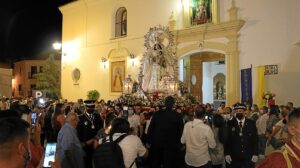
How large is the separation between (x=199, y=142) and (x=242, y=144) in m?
0.87

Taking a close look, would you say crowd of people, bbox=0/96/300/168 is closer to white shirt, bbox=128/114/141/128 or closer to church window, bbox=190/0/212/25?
white shirt, bbox=128/114/141/128

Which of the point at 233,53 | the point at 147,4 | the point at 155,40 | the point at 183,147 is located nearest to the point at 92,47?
the point at 147,4

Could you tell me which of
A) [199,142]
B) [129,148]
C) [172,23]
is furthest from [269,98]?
[129,148]

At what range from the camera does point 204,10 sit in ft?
56.1

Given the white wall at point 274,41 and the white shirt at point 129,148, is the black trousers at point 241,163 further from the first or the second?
the white wall at point 274,41

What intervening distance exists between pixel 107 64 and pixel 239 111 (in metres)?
16.2

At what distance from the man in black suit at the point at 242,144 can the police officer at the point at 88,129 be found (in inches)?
108

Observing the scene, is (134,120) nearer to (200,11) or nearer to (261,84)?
(261,84)

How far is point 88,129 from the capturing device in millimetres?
7395

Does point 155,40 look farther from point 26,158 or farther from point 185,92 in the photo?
point 26,158

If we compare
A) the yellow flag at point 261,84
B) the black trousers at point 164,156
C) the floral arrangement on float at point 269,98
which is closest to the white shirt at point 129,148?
the black trousers at point 164,156

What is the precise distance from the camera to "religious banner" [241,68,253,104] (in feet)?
48.8

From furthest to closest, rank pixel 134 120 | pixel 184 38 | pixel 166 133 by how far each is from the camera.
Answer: pixel 184 38 → pixel 134 120 → pixel 166 133

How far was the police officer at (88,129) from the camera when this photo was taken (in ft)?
24.0
